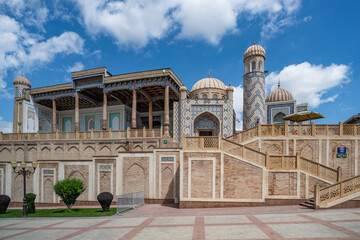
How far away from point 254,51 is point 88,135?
1994 centimetres

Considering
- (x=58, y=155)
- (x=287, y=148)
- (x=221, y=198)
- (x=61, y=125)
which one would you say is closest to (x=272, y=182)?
(x=221, y=198)

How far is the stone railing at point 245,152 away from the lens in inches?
450

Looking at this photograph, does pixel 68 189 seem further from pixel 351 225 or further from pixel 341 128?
pixel 341 128

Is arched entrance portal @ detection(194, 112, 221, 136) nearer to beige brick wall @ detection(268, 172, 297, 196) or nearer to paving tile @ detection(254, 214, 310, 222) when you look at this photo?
beige brick wall @ detection(268, 172, 297, 196)

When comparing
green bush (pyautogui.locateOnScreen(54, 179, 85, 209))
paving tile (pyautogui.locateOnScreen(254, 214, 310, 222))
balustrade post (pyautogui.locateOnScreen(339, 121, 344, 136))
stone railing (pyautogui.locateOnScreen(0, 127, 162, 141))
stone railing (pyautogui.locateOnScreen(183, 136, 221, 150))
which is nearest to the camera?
paving tile (pyautogui.locateOnScreen(254, 214, 310, 222))

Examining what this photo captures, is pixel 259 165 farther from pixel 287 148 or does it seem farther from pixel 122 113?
pixel 122 113

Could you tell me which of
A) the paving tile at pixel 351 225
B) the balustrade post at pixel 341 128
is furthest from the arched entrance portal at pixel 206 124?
the paving tile at pixel 351 225

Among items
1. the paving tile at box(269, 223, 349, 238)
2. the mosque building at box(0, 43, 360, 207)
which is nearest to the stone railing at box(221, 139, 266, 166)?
the mosque building at box(0, 43, 360, 207)

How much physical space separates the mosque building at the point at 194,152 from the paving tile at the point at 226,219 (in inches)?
97.7

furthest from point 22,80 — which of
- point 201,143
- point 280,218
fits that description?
point 280,218

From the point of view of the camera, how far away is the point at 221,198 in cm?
1121

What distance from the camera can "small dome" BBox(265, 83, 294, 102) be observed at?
28.7m

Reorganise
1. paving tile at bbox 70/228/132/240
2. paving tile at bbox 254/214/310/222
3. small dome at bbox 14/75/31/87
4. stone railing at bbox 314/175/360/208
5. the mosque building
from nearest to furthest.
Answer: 1. paving tile at bbox 70/228/132/240
2. paving tile at bbox 254/214/310/222
3. stone railing at bbox 314/175/360/208
4. the mosque building
5. small dome at bbox 14/75/31/87

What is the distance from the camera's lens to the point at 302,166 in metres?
11.3
